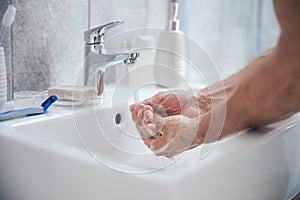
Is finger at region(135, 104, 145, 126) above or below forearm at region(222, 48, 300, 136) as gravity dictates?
below

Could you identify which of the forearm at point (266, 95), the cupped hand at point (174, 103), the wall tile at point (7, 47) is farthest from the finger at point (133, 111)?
the wall tile at point (7, 47)

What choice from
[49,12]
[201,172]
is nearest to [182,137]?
[201,172]

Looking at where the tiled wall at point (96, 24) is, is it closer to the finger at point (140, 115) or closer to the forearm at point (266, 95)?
the finger at point (140, 115)

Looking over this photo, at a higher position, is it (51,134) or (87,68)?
(87,68)

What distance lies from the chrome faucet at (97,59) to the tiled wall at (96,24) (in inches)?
3.4

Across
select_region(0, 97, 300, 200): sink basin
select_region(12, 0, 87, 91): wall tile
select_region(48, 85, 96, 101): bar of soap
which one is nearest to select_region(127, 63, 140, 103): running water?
select_region(0, 97, 300, 200): sink basin

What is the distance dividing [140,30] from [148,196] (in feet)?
2.64

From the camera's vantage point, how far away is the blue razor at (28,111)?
2.46ft

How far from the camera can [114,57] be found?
89 centimetres

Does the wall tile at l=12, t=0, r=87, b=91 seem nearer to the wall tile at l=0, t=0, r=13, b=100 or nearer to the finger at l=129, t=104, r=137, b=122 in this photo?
the wall tile at l=0, t=0, r=13, b=100

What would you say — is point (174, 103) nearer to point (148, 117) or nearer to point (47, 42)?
point (148, 117)

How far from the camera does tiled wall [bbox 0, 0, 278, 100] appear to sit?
2.88ft

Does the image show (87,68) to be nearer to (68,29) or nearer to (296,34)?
(68,29)

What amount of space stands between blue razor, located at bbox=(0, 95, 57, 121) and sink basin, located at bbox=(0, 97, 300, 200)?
19mm
